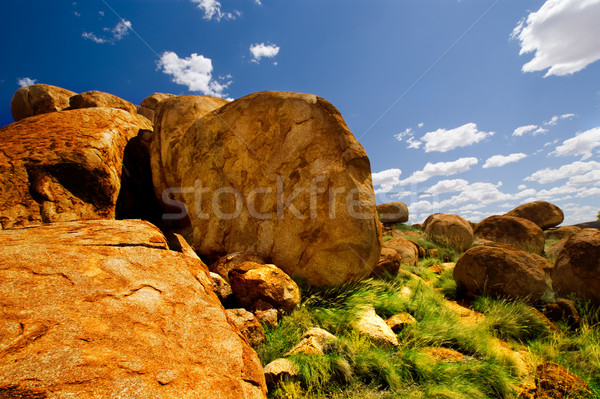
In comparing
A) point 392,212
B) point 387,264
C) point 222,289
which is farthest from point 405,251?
point 392,212

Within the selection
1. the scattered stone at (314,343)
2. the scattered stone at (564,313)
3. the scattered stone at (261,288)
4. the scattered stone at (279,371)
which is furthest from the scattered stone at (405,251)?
the scattered stone at (279,371)

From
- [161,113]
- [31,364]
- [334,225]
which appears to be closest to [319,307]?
[334,225]

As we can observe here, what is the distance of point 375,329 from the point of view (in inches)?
119

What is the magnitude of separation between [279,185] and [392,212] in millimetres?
11789

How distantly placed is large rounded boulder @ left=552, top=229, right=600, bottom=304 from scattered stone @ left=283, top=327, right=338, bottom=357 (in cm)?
436

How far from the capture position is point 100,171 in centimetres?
400

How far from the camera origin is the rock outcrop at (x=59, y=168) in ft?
10.6

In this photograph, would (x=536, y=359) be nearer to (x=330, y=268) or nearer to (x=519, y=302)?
(x=519, y=302)

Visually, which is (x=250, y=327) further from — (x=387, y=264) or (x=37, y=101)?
(x=37, y=101)

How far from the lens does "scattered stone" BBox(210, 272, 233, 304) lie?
9.74 feet

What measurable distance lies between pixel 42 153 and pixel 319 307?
3974 millimetres

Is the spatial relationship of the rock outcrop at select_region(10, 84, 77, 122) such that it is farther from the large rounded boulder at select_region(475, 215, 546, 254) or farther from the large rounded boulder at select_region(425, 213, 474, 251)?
the large rounded boulder at select_region(475, 215, 546, 254)

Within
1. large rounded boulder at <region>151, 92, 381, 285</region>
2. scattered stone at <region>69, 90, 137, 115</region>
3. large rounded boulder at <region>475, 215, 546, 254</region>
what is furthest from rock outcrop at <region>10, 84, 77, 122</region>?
large rounded boulder at <region>475, 215, 546, 254</region>

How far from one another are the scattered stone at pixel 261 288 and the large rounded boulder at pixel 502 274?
3569mm
